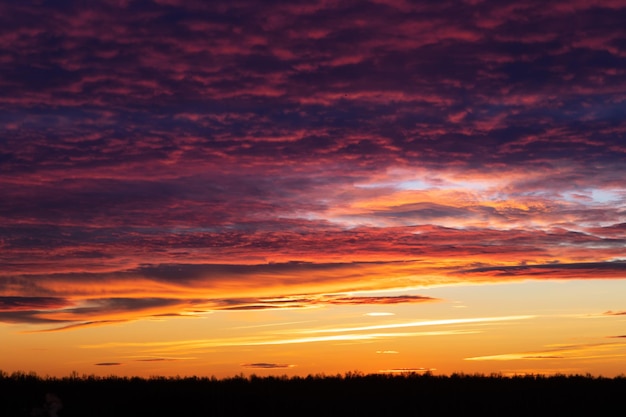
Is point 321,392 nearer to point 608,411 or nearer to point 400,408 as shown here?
point 400,408

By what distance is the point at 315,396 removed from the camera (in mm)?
32531

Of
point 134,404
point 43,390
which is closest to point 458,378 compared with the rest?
point 134,404

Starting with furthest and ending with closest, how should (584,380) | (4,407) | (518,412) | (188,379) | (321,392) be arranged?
(584,380) → (188,379) → (321,392) → (518,412) → (4,407)

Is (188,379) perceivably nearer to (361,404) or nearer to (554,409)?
(361,404)

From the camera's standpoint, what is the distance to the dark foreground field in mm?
29500

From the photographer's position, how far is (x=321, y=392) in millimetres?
34094

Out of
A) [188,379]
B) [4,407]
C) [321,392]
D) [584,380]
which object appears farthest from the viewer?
[584,380]

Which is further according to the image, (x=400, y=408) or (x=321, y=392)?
(x=321, y=392)

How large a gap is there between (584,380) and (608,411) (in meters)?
7.67

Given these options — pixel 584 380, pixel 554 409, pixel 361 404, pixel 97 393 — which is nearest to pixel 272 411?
pixel 361 404

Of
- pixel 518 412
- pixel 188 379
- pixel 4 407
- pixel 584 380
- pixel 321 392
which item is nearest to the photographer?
pixel 4 407

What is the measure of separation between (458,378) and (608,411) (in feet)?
26.5

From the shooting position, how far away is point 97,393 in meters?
32.3

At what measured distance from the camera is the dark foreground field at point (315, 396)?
2950 centimetres
